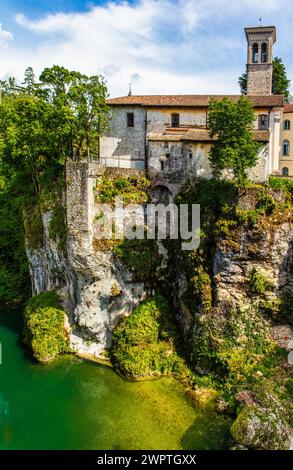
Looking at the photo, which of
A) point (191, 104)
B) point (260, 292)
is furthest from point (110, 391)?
point (191, 104)

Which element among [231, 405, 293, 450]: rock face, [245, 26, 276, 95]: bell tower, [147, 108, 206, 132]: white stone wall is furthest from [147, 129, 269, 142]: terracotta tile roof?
[231, 405, 293, 450]: rock face

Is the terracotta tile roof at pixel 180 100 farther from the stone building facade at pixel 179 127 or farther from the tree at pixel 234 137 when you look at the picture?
the tree at pixel 234 137

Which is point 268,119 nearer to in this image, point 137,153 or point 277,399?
point 137,153

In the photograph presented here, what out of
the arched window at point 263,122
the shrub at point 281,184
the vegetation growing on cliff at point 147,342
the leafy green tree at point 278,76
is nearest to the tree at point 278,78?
the leafy green tree at point 278,76

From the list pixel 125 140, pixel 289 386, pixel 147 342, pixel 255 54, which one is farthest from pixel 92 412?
pixel 255 54

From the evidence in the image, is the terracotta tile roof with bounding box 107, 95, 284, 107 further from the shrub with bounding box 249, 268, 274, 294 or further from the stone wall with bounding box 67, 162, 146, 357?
the shrub with bounding box 249, 268, 274, 294

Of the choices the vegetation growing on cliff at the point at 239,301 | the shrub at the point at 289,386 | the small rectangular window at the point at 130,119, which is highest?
the small rectangular window at the point at 130,119
